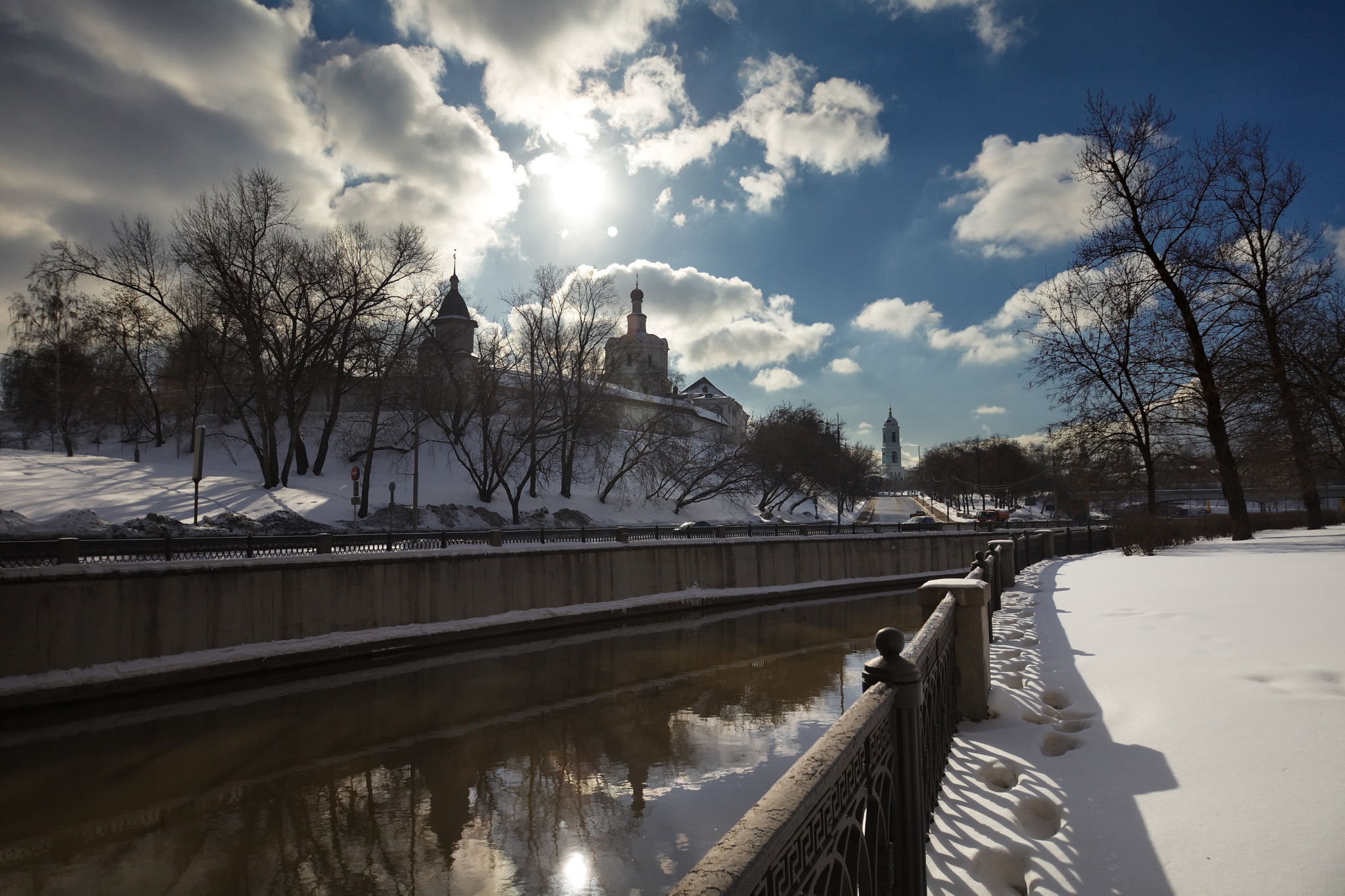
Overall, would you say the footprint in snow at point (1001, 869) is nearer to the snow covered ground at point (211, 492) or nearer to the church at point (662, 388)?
the snow covered ground at point (211, 492)

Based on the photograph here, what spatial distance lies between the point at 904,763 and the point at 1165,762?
7.57 ft

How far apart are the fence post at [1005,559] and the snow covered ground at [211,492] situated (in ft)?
83.8

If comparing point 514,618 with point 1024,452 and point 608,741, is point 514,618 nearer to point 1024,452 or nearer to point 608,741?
point 608,741

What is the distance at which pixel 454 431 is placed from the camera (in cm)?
4041

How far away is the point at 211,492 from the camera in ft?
107

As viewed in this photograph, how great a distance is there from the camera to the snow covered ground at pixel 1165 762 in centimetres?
338

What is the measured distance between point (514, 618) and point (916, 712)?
16928mm

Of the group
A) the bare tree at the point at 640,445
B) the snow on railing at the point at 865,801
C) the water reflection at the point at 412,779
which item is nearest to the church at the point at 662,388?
the bare tree at the point at 640,445

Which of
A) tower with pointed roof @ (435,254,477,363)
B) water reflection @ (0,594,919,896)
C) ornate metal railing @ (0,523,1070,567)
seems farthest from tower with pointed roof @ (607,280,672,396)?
water reflection @ (0,594,919,896)

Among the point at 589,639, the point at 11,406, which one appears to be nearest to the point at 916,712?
the point at 589,639

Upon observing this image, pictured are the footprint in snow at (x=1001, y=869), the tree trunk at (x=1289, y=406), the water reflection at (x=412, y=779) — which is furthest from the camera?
the tree trunk at (x=1289, y=406)

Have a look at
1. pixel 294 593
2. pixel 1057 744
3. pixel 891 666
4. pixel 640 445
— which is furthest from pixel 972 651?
pixel 640 445

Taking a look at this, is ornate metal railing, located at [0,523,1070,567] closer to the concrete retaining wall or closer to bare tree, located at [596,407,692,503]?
the concrete retaining wall

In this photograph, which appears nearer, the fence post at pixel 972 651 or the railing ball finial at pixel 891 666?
the railing ball finial at pixel 891 666
